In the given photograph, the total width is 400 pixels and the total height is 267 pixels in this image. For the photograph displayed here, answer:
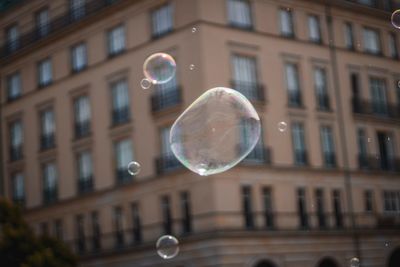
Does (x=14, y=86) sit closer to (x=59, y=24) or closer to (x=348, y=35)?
(x=59, y=24)

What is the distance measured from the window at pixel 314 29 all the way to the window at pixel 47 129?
14537 mm

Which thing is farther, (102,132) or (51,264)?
(102,132)

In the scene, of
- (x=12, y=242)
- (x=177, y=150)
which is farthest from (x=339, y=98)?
(x=177, y=150)

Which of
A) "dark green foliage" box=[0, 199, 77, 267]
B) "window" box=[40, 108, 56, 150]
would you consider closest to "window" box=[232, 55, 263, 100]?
"dark green foliage" box=[0, 199, 77, 267]

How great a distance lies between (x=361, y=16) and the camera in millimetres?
42812

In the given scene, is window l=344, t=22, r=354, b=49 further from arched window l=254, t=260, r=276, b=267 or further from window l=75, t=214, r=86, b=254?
window l=75, t=214, r=86, b=254

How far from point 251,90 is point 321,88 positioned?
531 cm

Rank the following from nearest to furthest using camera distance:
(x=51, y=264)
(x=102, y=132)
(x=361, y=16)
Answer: (x=51, y=264), (x=102, y=132), (x=361, y=16)

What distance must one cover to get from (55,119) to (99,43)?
5.37 metres

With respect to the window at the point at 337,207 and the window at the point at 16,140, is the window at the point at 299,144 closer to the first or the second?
the window at the point at 337,207

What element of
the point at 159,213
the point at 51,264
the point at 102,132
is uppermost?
the point at 102,132

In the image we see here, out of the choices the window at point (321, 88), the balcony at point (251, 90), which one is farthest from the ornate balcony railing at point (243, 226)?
the window at point (321, 88)

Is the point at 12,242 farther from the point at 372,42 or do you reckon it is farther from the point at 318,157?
the point at 372,42

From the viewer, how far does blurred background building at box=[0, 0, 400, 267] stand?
35469mm
